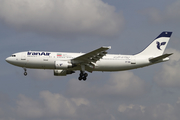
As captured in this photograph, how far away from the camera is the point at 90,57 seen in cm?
5628

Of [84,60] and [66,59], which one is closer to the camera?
[84,60]

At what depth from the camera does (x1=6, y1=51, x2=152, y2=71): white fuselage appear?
5594cm

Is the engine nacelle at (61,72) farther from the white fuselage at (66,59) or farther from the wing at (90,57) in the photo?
the wing at (90,57)

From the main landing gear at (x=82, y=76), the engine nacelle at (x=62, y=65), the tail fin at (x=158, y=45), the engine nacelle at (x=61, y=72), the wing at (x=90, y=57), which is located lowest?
the main landing gear at (x=82, y=76)

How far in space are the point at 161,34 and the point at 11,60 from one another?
88.1ft

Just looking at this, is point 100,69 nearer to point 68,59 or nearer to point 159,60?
point 68,59

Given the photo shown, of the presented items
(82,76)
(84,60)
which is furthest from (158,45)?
(82,76)

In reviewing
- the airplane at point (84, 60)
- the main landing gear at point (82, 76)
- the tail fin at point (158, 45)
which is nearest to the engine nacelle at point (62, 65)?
the airplane at point (84, 60)

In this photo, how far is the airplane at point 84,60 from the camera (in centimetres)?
5588

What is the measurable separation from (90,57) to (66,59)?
13.1 feet

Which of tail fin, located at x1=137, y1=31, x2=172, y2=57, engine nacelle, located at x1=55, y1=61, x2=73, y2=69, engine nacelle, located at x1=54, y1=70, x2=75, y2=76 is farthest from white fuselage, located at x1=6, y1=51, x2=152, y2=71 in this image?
engine nacelle, located at x1=54, y1=70, x2=75, y2=76

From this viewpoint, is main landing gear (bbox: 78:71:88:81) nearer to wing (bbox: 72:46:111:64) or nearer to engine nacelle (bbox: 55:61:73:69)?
wing (bbox: 72:46:111:64)

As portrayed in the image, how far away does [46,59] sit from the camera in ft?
184

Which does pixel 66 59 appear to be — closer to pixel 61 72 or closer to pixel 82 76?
pixel 82 76
